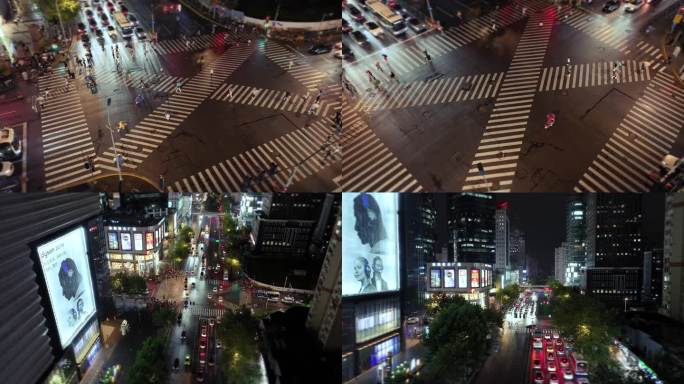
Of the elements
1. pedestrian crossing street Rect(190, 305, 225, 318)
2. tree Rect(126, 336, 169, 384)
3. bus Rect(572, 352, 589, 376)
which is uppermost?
pedestrian crossing street Rect(190, 305, 225, 318)

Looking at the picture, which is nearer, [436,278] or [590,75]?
[436,278]

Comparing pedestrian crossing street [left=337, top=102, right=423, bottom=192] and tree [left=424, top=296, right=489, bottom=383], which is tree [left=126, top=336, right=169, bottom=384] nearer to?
pedestrian crossing street [left=337, top=102, right=423, bottom=192]

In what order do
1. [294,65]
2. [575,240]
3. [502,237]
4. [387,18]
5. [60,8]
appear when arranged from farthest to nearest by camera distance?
[387,18] → [294,65] → [60,8] → [502,237] → [575,240]

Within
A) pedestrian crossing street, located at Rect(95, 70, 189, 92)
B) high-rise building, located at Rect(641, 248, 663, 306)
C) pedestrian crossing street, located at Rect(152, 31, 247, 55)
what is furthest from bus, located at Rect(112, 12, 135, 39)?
high-rise building, located at Rect(641, 248, 663, 306)

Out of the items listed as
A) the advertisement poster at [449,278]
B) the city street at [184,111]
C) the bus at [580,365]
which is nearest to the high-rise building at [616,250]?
the bus at [580,365]

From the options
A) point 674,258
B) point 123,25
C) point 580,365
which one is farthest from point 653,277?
point 123,25

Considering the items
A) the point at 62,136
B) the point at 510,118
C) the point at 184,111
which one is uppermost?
the point at 184,111

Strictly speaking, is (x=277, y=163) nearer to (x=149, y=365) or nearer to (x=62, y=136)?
(x=149, y=365)

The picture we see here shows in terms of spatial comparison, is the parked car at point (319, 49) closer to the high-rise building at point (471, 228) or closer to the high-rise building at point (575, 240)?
the high-rise building at point (471, 228)
